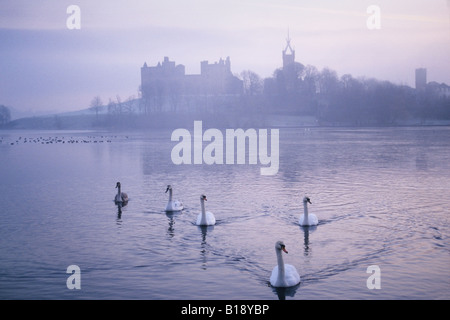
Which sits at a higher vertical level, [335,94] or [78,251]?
[335,94]

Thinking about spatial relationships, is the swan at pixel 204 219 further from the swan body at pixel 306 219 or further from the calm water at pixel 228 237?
the swan body at pixel 306 219

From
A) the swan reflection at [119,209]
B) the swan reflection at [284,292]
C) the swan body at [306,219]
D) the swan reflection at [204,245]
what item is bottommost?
the swan reflection at [284,292]

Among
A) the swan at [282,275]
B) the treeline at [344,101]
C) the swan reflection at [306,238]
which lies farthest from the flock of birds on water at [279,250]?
the treeline at [344,101]

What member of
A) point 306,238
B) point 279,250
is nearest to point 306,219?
point 306,238

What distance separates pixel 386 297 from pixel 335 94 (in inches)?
4217

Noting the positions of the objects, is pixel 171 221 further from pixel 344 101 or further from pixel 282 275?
pixel 344 101

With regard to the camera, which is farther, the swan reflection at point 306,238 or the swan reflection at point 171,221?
the swan reflection at point 171,221

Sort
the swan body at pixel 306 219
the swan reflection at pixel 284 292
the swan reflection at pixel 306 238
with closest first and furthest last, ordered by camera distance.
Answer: the swan reflection at pixel 284 292
the swan reflection at pixel 306 238
the swan body at pixel 306 219

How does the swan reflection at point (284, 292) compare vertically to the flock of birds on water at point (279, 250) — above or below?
below

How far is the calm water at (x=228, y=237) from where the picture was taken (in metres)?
10.5

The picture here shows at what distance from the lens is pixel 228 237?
13.9 metres
